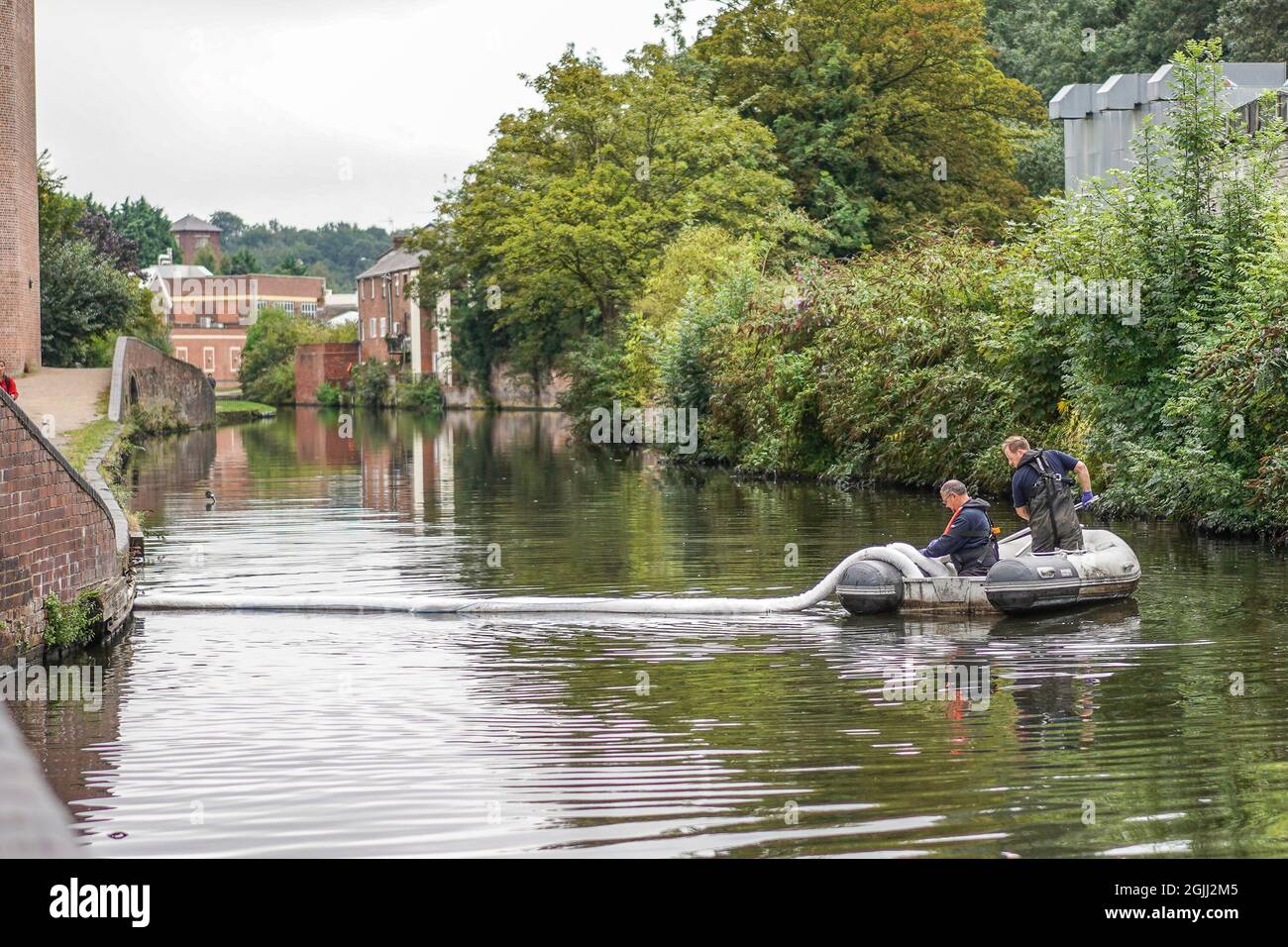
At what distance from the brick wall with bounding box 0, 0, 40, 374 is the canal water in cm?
2974

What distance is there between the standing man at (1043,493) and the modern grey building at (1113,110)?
57.0 ft

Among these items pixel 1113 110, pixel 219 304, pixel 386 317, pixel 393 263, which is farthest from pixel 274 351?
pixel 1113 110

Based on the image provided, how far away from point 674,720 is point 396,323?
10218cm

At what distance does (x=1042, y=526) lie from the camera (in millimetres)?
15734

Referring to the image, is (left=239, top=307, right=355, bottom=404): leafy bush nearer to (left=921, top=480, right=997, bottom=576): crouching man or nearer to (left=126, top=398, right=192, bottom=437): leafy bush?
(left=126, top=398, right=192, bottom=437): leafy bush

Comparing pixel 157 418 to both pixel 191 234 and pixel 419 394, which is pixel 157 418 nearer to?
pixel 419 394

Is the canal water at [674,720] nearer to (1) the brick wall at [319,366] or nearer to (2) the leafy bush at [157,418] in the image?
(2) the leafy bush at [157,418]

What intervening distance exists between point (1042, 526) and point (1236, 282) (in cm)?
851

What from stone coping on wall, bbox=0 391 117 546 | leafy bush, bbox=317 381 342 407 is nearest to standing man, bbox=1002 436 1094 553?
stone coping on wall, bbox=0 391 117 546

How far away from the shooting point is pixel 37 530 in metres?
13.2

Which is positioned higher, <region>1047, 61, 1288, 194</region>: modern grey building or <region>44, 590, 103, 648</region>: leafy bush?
<region>1047, 61, 1288, 194</region>: modern grey building

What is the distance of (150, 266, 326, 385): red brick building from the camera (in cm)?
14000

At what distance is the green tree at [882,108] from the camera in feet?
181
